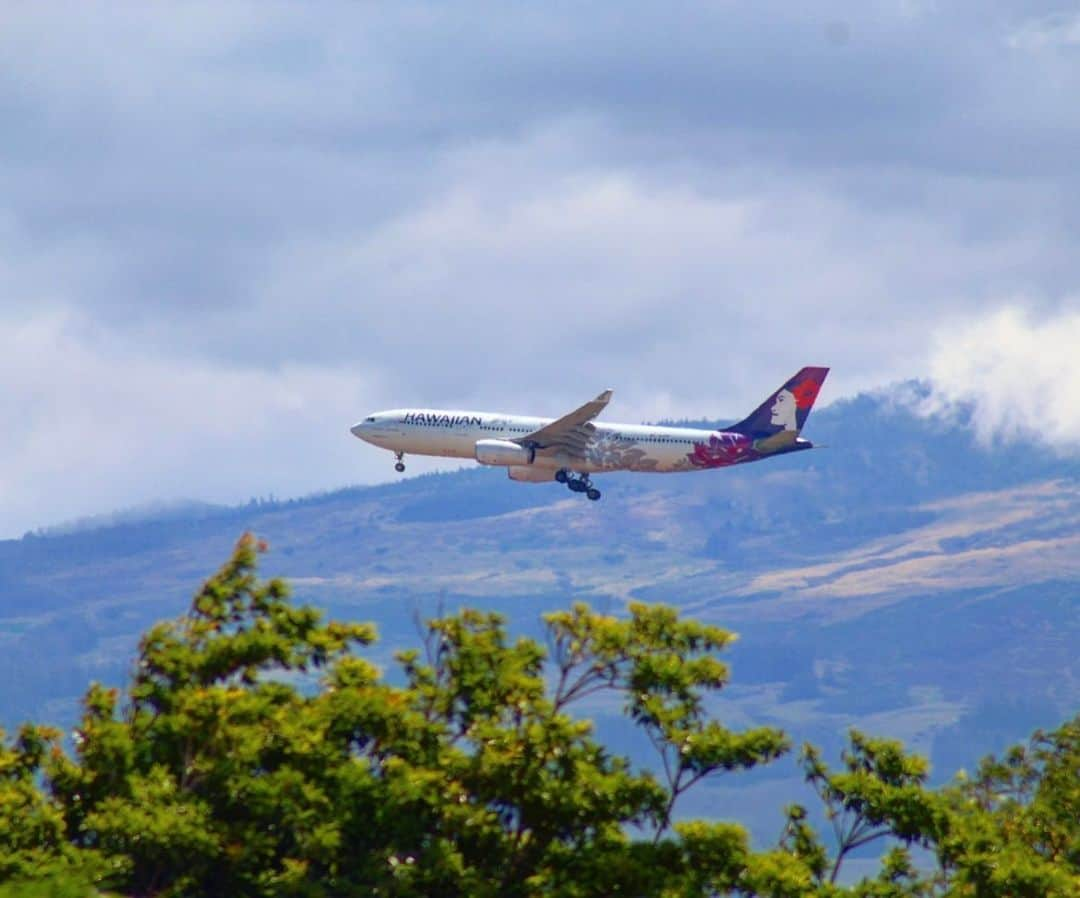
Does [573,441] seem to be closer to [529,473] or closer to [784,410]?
[529,473]

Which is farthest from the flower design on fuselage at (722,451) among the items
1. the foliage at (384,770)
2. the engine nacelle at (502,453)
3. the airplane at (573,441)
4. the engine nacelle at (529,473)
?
the foliage at (384,770)

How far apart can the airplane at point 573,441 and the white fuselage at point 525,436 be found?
6 centimetres

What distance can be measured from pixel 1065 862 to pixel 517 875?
18909 millimetres

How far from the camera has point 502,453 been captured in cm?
14562

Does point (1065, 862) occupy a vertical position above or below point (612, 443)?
below

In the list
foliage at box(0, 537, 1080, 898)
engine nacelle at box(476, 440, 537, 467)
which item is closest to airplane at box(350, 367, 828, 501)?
engine nacelle at box(476, 440, 537, 467)

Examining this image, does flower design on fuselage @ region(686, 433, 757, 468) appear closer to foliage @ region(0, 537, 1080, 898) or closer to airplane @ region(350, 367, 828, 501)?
airplane @ region(350, 367, 828, 501)

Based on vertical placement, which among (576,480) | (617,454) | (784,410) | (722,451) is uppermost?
(784,410)

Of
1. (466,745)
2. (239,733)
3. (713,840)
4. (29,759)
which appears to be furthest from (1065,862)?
(29,759)

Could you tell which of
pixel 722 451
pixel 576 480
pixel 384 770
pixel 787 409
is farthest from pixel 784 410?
pixel 384 770

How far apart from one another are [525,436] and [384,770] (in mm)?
94461

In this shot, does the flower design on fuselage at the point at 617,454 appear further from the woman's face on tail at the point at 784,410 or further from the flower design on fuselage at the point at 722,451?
the woman's face on tail at the point at 784,410

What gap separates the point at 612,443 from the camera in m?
152

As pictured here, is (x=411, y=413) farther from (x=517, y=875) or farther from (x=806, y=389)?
(x=517, y=875)
